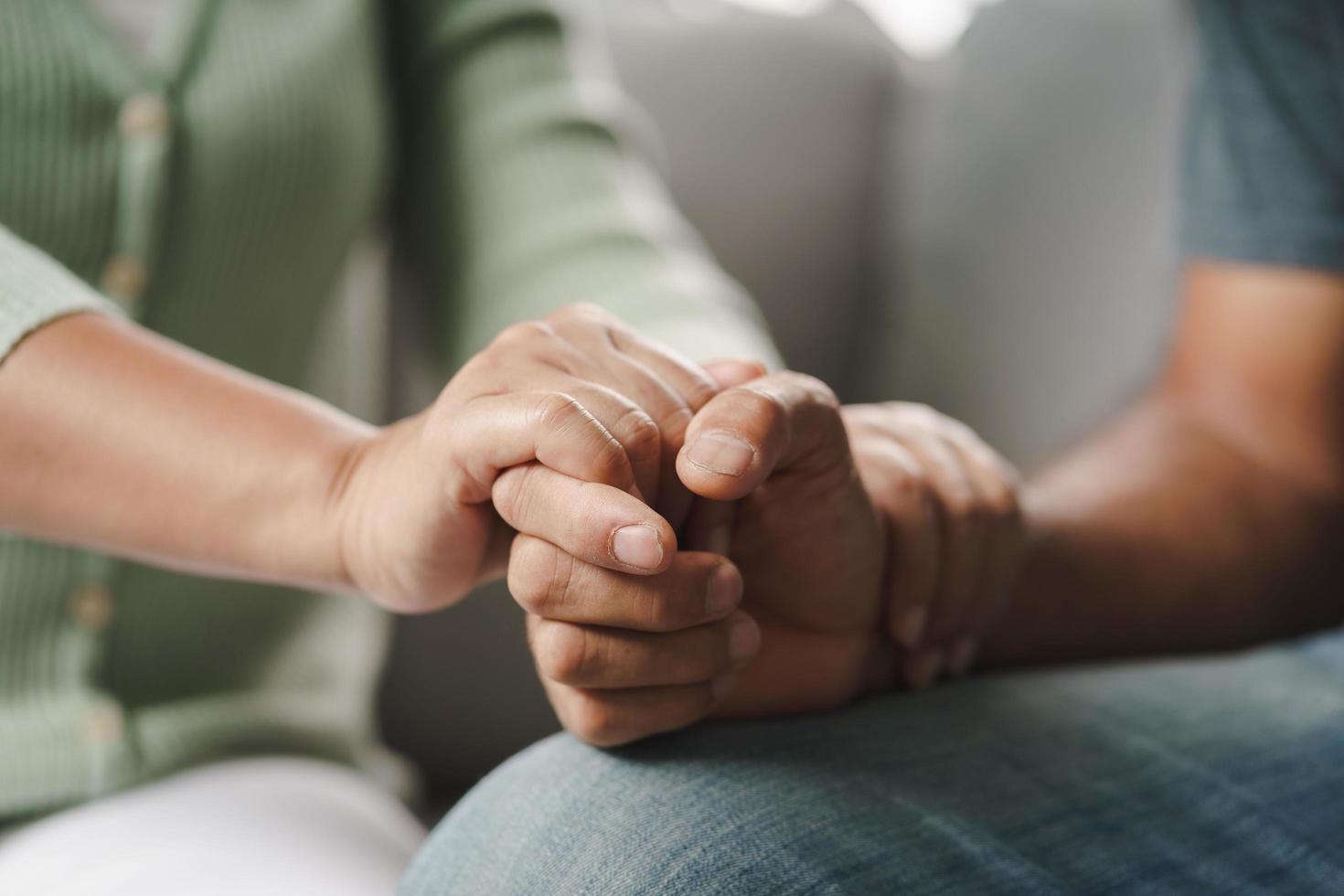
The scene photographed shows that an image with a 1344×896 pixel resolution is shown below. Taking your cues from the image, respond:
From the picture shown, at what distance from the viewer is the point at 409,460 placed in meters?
0.32

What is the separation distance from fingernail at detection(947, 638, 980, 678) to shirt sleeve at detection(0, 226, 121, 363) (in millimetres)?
367

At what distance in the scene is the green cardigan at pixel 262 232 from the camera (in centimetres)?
48

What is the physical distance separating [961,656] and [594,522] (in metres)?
0.23

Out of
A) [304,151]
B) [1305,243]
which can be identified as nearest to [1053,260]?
[1305,243]

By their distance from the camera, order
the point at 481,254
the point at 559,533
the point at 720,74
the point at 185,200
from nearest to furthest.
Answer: the point at 559,533 → the point at 185,200 → the point at 481,254 → the point at 720,74

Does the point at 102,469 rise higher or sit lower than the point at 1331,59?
lower

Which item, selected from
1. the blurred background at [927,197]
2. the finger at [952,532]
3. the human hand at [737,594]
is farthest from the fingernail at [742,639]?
the blurred background at [927,197]

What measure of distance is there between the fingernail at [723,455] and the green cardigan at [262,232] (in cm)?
19

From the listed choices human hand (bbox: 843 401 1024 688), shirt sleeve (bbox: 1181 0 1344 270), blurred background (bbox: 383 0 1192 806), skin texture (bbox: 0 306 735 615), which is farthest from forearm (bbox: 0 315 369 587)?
shirt sleeve (bbox: 1181 0 1344 270)

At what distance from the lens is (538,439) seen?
11.5 inches

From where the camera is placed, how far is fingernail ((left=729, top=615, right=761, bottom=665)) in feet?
1.09

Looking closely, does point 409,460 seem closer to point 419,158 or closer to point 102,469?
point 102,469

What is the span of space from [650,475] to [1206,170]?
21.5 inches

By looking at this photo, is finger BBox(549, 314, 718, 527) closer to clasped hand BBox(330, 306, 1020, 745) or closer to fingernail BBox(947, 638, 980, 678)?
clasped hand BBox(330, 306, 1020, 745)
